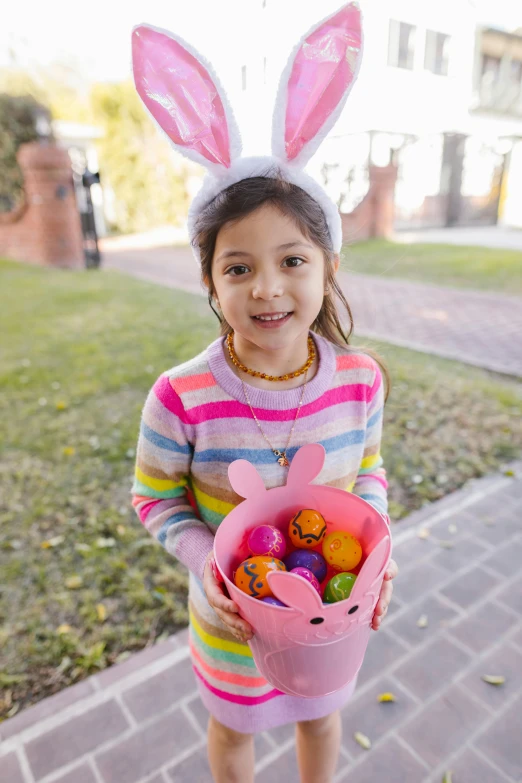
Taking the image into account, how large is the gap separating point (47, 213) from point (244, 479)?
34.7 feet

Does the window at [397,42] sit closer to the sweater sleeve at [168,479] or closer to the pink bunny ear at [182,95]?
the pink bunny ear at [182,95]

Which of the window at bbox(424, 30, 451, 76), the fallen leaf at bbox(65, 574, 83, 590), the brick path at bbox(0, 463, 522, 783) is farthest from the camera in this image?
the window at bbox(424, 30, 451, 76)

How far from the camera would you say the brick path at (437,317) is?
18.5 ft

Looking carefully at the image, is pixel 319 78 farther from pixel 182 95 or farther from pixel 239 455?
pixel 239 455

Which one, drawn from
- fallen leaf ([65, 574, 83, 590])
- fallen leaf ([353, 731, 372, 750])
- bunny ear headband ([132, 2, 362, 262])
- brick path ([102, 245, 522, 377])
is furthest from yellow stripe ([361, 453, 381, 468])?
brick path ([102, 245, 522, 377])

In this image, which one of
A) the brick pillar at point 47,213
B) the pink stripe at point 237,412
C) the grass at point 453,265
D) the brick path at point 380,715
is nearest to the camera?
the pink stripe at point 237,412

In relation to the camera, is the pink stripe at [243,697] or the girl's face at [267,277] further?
the pink stripe at [243,697]

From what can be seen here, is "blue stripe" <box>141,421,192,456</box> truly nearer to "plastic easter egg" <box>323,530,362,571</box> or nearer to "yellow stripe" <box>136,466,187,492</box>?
"yellow stripe" <box>136,466,187,492</box>

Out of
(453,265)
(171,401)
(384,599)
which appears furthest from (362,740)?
(453,265)

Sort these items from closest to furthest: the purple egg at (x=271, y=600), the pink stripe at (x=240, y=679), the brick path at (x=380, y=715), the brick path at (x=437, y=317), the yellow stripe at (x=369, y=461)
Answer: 1. the purple egg at (x=271, y=600)
2. the pink stripe at (x=240, y=679)
3. the yellow stripe at (x=369, y=461)
4. the brick path at (x=380, y=715)
5. the brick path at (x=437, y=317)

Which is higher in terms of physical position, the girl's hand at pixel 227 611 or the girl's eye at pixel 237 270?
the girl's eye at pixel 237 270

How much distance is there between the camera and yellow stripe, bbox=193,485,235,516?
4.30ft

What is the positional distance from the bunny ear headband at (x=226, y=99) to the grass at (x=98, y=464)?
97cm

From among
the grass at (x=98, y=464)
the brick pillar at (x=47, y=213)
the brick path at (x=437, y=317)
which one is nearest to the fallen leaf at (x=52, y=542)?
the grass at (x=98, y=464)
